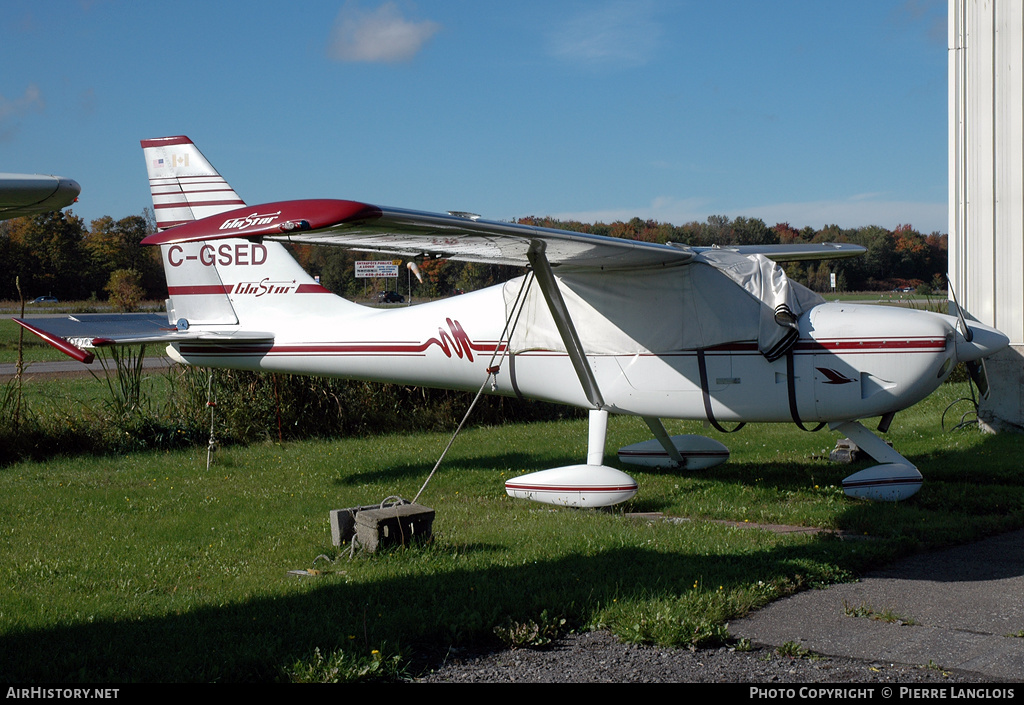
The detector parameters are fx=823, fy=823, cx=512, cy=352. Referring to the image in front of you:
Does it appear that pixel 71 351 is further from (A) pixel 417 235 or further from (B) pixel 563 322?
(B) pixel 563 322

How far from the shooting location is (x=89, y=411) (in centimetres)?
1138

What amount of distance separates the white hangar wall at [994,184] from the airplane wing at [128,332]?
9.88 m

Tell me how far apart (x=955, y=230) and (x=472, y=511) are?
30.7 ft

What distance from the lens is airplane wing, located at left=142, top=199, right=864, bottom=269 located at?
420cm

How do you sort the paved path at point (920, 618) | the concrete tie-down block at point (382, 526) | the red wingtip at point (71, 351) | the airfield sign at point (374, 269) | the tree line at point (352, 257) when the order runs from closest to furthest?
1. the paved path at point (920, 618)
2. the red wingtip at point (71, 351)
3. the concrete tie-down block at point (382, 526)
4. the airfield sign at point (374, 269)
5. the tree line at point (352, 257)

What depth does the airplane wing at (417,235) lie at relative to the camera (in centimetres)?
420

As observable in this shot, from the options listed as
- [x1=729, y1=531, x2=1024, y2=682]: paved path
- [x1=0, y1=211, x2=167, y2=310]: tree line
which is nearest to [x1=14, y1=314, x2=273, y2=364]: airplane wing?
[x1=729, y1=531, x2=1024, y2=682]: paved path

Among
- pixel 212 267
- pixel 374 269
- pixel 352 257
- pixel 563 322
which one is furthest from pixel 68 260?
pixel 563 322

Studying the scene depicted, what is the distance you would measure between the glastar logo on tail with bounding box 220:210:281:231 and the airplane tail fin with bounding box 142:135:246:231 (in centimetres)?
538

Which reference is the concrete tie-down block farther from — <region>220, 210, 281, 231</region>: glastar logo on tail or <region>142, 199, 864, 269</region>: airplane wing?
<region>220, 210, 281, 231</region>: glastar logo on tail

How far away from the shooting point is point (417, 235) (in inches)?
230

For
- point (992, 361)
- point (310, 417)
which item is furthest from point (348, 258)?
point (992, 361)

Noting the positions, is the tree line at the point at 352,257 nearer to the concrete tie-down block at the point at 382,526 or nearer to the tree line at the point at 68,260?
the tree line at the point at 68,260

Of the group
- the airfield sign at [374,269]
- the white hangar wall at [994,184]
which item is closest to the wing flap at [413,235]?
the white hangar wall at [994,184]
